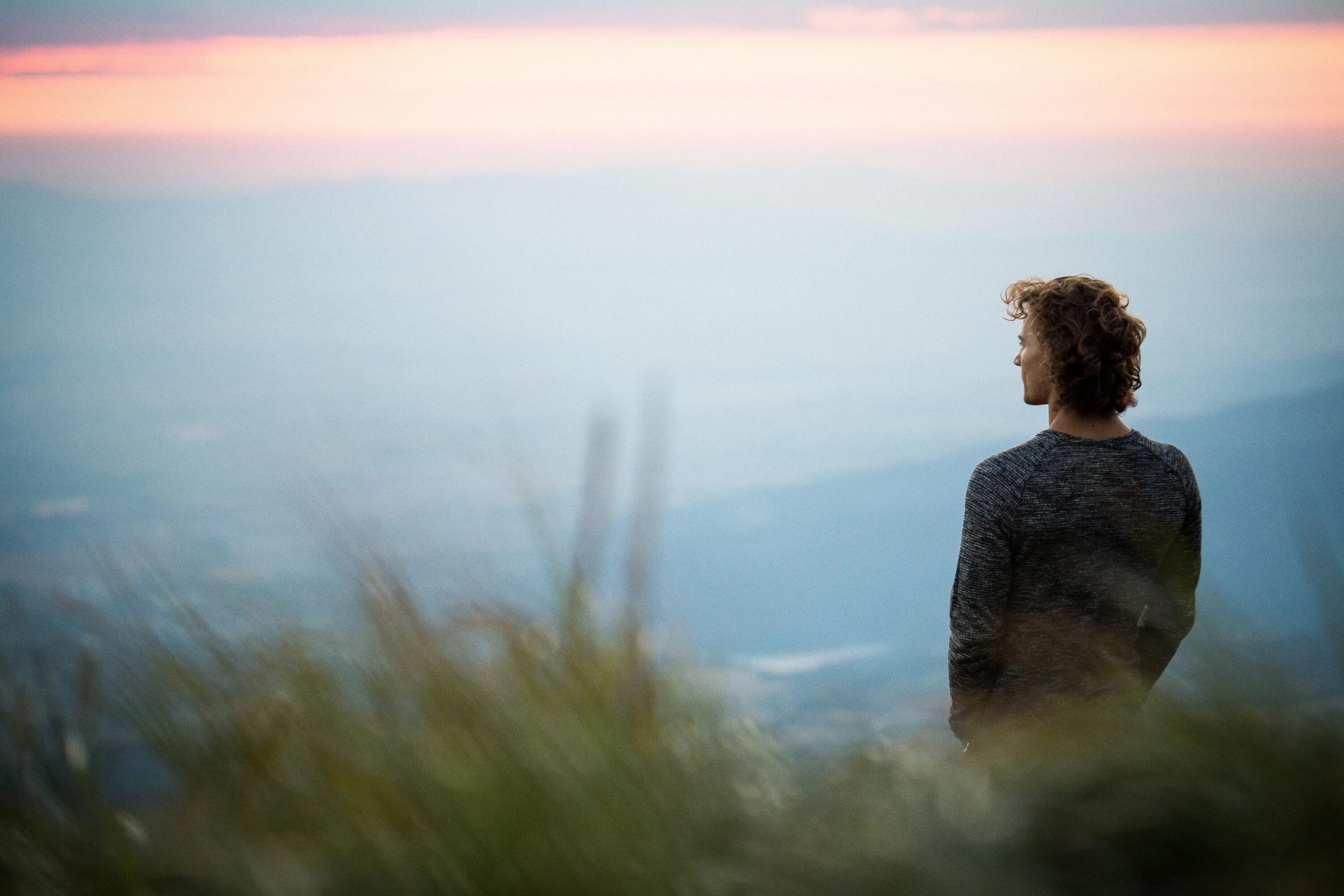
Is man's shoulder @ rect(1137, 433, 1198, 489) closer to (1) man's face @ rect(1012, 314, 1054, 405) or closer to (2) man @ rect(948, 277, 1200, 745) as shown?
(2) man @ rect(948, 277, 1200, 745)

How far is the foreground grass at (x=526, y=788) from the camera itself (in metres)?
1.17

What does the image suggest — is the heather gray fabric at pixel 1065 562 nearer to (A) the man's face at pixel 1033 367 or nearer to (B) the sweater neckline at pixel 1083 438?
(B) the sweater neckline at pixel 1083 438

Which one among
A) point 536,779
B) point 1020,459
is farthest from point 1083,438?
point 536,779

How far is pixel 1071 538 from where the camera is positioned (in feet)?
7.18

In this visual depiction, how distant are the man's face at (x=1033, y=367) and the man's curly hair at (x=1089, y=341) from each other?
0.6 inches

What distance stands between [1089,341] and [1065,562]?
18.4 inches

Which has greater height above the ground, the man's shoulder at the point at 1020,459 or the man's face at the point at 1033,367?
the man's face at the point at 1033,367

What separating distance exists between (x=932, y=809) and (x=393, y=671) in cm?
74

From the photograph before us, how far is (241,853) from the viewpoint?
46.3 inches

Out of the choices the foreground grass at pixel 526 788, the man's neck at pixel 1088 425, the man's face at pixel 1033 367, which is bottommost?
the foreground grass at pixel 526 788

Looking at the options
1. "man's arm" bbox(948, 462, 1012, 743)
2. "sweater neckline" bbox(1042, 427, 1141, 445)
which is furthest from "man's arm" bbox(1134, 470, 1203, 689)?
"man's arm" bbox(948, 462, 1012, 743)

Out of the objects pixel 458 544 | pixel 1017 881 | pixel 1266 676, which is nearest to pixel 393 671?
pixel 458 544

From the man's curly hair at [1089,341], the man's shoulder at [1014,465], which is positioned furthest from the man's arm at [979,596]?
the man's curly hair at [1089,341]

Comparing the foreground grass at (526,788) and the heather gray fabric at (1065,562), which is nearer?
the foreground grass at (526,788)
